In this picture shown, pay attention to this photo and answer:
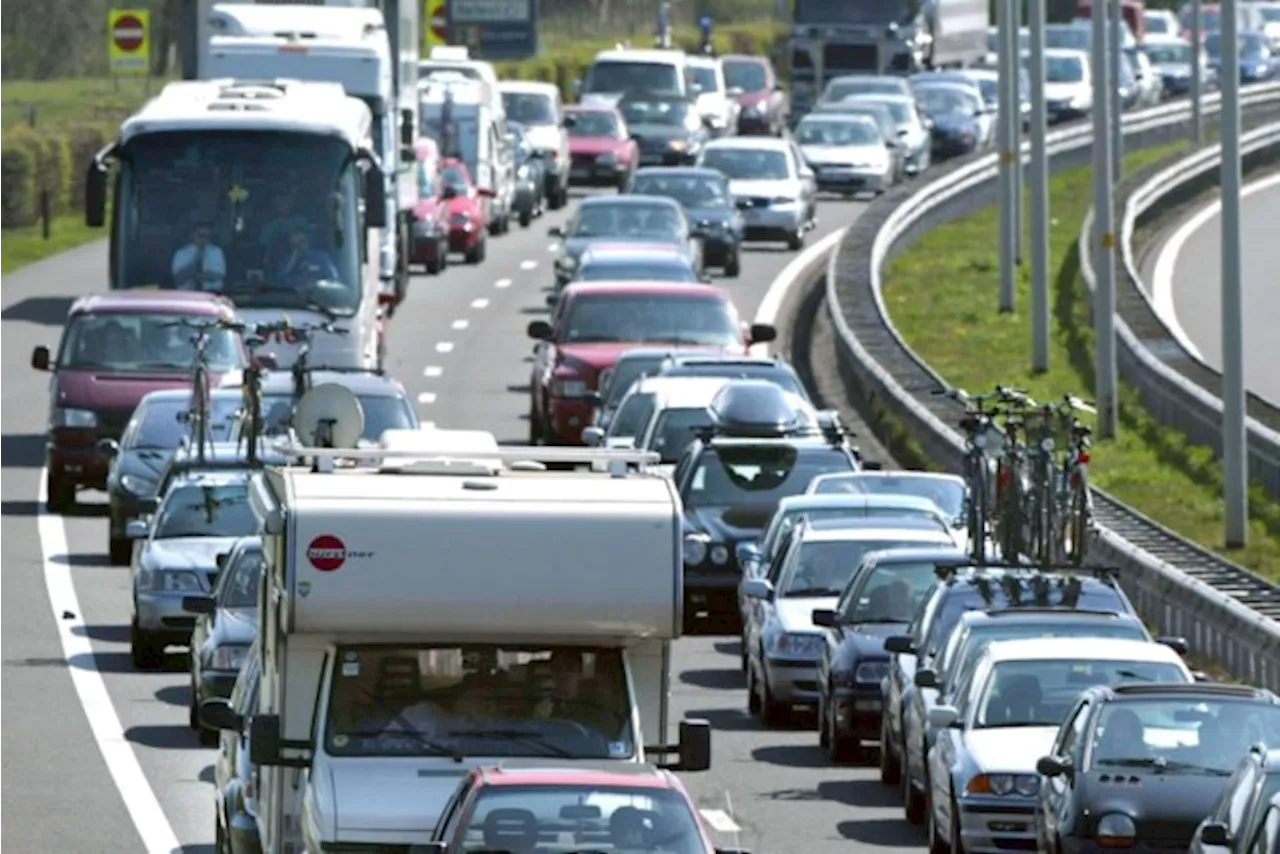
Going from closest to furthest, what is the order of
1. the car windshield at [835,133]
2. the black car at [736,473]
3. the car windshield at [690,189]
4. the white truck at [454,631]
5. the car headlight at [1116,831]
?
the white truck at [454,631] < the car headlight at [1116,831] < the black car at [736,473] < the car windshield at [690,189] < the car windshield at [835,133]

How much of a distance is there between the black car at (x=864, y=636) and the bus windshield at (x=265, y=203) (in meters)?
14.2

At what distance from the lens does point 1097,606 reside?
24188 mm

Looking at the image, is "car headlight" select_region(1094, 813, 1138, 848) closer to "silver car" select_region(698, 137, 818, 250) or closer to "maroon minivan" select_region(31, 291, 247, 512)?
"maroon minivan" select_region(31, 291, 247, 512)

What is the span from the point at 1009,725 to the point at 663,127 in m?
59.3

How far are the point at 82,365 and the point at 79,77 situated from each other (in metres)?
59.0

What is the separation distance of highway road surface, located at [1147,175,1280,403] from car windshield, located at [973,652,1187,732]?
92.7 ft

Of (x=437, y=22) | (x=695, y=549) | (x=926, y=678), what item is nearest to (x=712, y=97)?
(x=437, y=22)

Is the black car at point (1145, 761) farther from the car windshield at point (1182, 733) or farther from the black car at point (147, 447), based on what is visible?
the black car at point (147, 447)

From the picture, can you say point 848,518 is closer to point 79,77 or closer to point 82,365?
point 82,365

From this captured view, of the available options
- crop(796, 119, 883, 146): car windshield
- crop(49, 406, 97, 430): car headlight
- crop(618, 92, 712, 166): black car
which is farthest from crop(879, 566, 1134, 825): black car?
crop(618, 92, 712, 166): black car

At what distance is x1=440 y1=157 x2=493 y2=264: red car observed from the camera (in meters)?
63.9

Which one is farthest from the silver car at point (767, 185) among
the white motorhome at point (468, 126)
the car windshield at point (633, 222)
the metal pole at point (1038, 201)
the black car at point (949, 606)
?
the black car at point (949, 606)

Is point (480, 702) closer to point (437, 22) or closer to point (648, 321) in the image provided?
point (648, 321)

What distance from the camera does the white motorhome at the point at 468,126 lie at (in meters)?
66.2
